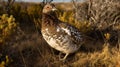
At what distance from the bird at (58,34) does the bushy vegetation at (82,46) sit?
332 mm

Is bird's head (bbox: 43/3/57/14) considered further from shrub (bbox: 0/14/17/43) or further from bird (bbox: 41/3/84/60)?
shrub (bbox: 0/14/17/43)

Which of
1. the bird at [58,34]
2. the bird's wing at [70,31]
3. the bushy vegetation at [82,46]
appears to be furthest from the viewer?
the bushy vegetation at [82,46]

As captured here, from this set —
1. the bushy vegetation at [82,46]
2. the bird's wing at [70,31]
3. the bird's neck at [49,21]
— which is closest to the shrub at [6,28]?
the bushy vegetation at [82,46]

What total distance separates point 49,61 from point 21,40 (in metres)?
0.97

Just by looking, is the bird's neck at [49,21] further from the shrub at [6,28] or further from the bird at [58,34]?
the shrub at [6,28]

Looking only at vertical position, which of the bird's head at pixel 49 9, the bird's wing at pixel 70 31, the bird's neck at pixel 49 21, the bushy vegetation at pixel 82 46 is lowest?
the bushy vegetation at pixel 82 46

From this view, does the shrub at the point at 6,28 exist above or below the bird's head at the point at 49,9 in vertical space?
below

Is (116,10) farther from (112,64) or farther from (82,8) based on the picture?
(112,64)

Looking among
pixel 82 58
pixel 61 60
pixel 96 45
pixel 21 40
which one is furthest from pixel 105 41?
pixel 21 40

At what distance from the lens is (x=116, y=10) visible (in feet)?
23.3

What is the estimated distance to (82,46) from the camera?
6.23 meters

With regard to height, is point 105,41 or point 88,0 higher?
point 88,0

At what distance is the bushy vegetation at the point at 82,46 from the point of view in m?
5.50

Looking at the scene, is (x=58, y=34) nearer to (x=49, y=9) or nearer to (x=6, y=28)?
(x=49, y=9)
